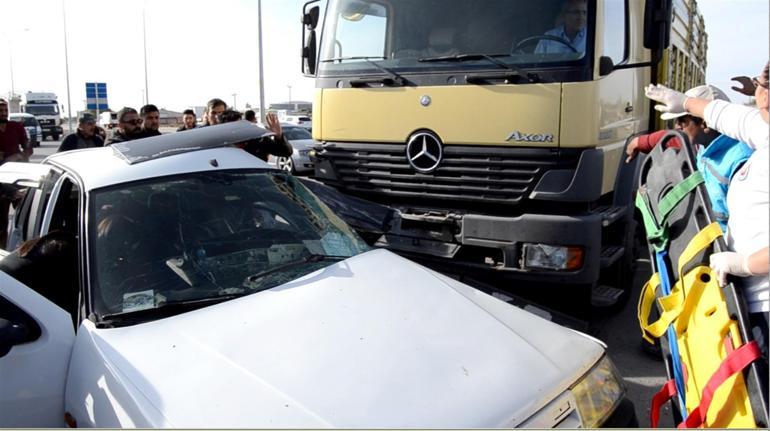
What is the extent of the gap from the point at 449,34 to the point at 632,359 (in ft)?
9.38

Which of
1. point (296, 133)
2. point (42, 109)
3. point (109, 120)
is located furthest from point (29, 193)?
point (42, 109)

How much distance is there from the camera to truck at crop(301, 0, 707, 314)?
4.24 meters

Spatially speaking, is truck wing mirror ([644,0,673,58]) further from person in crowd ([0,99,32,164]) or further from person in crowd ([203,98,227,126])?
person in crowd ([0,99,32,164])

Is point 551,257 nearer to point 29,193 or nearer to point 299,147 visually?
point 29,193

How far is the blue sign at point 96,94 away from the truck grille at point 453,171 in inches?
792

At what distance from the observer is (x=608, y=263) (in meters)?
4.61

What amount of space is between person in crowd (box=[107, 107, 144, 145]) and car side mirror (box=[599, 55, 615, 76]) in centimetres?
484

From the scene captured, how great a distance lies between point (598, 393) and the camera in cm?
225

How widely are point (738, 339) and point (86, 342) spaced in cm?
252

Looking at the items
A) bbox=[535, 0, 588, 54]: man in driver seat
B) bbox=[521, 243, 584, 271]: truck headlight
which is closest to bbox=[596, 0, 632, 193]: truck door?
bbox=[535, 0, 588, 54]: man in driver seat

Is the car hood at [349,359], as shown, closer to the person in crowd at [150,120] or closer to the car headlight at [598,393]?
the car headlight at [598,393]

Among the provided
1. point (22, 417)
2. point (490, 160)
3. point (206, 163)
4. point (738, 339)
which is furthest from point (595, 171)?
point (22, 417)

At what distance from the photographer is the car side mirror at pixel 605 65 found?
4.26 metres

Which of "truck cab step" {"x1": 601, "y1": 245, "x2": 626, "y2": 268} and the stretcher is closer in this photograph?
the stretcher
